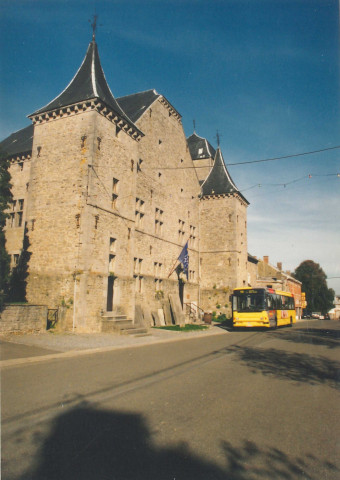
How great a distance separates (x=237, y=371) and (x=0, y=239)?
1089cm

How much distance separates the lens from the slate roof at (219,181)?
118 feet

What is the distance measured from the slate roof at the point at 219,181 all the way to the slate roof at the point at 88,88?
16554 millimetres

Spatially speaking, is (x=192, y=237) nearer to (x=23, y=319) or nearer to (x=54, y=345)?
(x=23, y=319)

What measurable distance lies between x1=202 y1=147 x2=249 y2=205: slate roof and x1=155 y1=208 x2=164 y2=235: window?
10.3 m

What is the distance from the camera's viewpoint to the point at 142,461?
346 centimetres

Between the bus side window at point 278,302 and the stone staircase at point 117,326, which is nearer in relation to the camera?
the stone staircase at point 117,326

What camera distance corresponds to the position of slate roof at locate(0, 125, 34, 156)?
78.8ft

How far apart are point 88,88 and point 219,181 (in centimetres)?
1981

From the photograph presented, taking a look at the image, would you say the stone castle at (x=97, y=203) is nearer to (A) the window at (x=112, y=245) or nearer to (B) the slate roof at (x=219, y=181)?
(A) the window at (x=112, y=245)

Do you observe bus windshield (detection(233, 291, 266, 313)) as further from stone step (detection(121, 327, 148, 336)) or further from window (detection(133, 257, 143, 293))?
stone step (detection(121, 327, 148, 336))

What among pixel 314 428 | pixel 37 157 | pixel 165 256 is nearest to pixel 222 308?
pixel 165 256

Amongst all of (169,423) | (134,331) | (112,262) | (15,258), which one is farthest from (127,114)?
(169,423)

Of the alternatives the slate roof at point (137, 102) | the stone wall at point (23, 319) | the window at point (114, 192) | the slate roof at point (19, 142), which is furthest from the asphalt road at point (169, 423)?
the slate roof at point (137, 102)

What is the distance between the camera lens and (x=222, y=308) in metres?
→ 33.8
